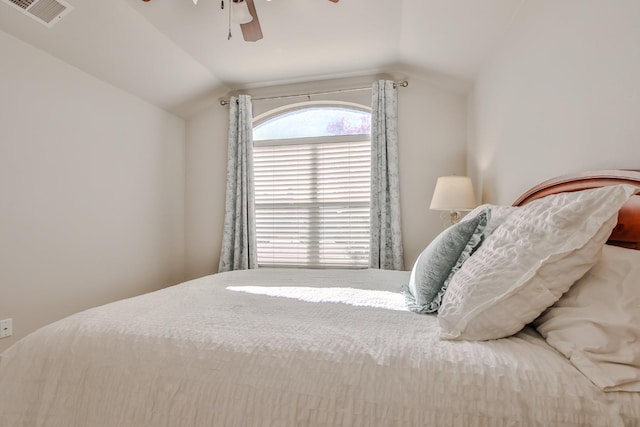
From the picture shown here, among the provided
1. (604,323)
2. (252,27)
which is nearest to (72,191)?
(252,27)

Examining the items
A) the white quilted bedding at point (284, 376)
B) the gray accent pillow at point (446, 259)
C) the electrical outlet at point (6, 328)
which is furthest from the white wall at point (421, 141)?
the electrical outlet at point (6, 328)

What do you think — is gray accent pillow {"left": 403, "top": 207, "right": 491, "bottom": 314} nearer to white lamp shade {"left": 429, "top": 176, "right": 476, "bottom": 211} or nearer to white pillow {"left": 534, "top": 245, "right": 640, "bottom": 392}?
white pillow {"left": 534, "top": 245, "right": 640, "bottom": 392}

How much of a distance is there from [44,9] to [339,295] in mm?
2442

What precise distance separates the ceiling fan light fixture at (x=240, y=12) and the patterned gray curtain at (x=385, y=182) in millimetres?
1649

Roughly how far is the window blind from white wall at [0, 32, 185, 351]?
3.49ft

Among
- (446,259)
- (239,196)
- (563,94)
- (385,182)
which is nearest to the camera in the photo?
(446,259)

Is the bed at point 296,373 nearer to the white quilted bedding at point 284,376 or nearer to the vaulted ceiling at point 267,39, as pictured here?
the white quilted bedding at point 284,376

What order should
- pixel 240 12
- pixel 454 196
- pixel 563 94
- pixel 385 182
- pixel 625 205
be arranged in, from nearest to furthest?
pixel 625 205
pixel 563 94
pixel 240 12
pixel 454 196
pixel 385 182

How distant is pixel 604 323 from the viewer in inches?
31.0

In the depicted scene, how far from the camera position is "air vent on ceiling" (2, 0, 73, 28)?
205cm

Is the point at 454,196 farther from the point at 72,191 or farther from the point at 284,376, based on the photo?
the point at 72,191

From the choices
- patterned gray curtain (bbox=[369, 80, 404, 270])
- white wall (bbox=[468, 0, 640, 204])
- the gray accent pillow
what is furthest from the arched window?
the gray accent pillow

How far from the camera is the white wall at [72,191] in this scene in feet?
7.30

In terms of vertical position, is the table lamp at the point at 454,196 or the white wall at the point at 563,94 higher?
the white wall at the point at 563,94
